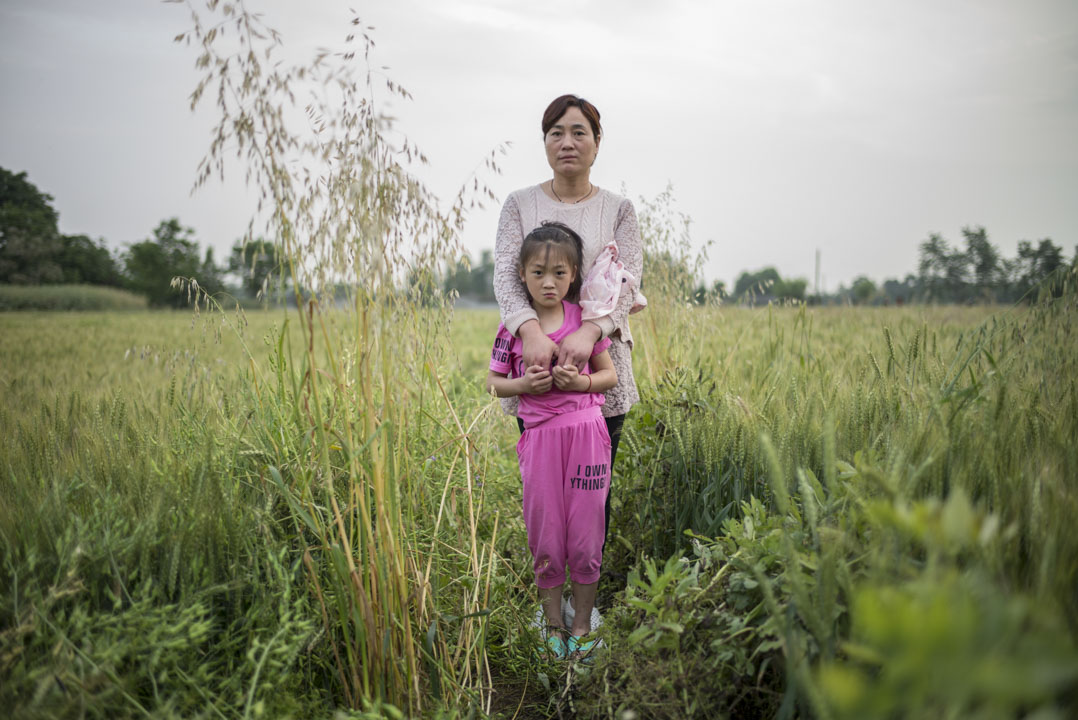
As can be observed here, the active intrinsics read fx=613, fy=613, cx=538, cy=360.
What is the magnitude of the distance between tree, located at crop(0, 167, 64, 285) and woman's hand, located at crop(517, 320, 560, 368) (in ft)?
108

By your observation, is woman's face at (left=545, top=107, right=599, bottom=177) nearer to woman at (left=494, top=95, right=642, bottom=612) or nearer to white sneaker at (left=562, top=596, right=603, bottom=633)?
woman at (left=494, top=95, right=642, bottom=612)

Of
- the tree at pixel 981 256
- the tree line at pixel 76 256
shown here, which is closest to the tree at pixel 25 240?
the tree line at pixel 76 256

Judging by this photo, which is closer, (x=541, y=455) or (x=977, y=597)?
(x=977, y=597)

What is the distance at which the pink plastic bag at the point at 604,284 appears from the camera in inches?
87.1

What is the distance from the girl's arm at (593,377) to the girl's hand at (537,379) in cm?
3

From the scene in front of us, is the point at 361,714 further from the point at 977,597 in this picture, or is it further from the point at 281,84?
the point at 281,84

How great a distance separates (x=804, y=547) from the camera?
4.98 feet

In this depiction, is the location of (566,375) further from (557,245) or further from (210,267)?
(210,267)

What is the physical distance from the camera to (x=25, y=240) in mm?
28250

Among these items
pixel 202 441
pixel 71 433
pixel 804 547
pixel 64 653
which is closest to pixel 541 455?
pixel 804 547

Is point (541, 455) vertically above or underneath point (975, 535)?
underneath

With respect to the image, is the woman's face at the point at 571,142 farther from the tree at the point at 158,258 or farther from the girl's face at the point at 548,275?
the tree at the point at 158,258

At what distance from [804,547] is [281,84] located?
177 cm

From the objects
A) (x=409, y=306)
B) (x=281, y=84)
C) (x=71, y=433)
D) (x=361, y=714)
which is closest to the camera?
(x=361, y=714)
